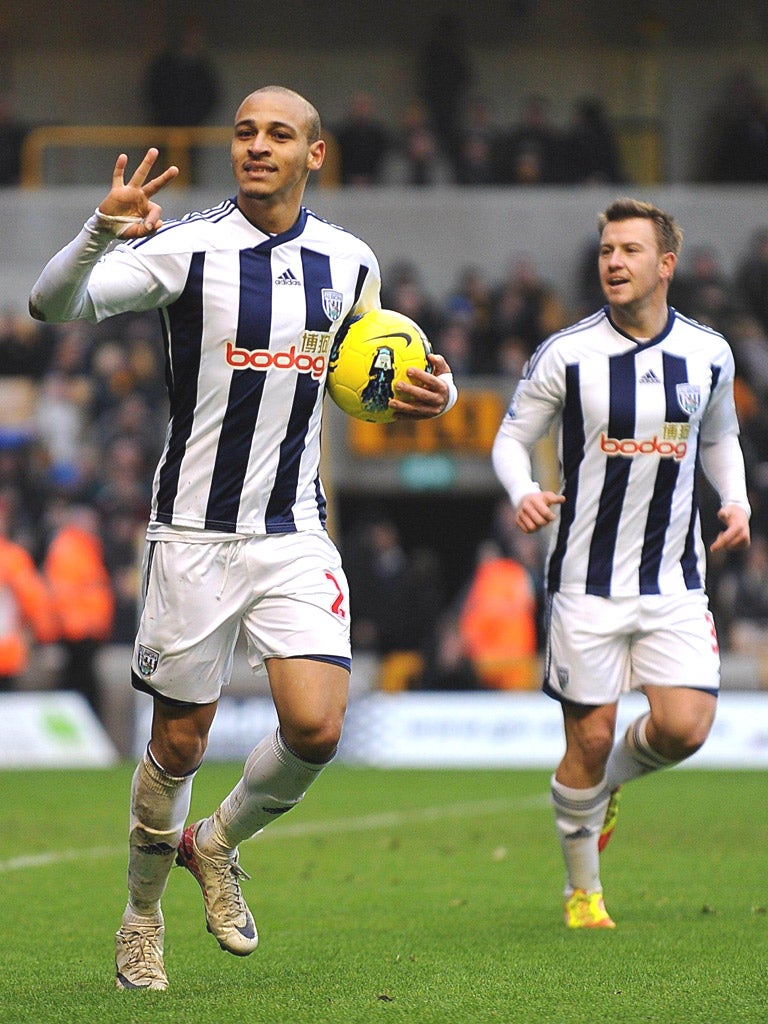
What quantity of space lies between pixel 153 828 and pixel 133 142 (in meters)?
17.8

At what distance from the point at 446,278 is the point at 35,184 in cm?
511

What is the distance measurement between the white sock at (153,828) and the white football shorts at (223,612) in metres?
0.25

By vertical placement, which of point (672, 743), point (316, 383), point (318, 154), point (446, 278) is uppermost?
point (318, 154)

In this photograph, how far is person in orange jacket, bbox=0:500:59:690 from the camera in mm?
15508

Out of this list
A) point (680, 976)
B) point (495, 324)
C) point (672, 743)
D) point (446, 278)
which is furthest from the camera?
point (446, 278)

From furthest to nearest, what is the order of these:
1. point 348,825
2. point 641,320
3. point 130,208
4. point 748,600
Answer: point 748,600
point 348,825
point 641,320
point 130,208

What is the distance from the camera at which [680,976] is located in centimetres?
544

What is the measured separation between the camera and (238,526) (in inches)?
215

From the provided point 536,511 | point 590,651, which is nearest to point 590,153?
point 590,651

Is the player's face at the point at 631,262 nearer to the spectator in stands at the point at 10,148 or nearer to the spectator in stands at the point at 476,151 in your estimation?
the spectator in stands at the point at 476,151

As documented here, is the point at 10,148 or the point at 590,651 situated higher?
the point at 590,651

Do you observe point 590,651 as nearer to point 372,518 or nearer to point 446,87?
point 372,518

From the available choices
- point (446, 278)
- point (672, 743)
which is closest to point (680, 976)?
point (672, 743)

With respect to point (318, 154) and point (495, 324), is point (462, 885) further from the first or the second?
point (495, 324)
